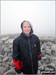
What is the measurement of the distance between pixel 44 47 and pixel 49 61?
2.91ft

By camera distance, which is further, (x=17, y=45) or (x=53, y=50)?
(x=53, y=50)

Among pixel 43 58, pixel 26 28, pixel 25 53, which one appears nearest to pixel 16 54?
pixel 25 53

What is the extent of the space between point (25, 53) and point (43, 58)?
6.84 ft

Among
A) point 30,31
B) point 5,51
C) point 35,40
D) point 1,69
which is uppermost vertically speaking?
point 30,31

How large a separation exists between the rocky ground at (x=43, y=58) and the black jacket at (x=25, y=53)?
894mm

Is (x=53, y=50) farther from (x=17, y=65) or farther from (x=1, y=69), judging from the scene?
(x=17, y=65)

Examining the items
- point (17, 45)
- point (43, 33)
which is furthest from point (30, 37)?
point (43, 33)

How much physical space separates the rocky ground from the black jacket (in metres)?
0.89

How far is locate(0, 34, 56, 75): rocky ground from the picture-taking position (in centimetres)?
308

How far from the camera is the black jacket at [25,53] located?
1812 millimetres

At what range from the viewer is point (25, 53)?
72.3 inches

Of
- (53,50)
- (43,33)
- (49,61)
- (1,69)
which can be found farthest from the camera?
(43,33)

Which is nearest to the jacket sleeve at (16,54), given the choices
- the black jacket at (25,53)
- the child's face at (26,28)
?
the black jacket at (25,53)

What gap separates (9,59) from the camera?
407cm
